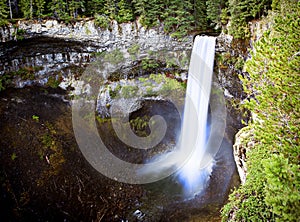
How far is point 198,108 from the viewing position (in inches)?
677

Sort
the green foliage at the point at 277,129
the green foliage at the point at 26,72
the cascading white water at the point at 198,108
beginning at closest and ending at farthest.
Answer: the green foliage at the point at 277,129 < the cascading white water at the point at 198,108 < the green foliage at the point at 26,72

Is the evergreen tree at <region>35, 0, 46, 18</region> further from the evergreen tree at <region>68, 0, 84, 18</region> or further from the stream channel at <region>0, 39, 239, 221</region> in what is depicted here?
the stream channel at <region>0, 39, 239, 221</region>

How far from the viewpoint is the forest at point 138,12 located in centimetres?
1661

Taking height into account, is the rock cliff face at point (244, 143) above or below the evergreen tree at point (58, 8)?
below

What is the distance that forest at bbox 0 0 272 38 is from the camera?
1661cm

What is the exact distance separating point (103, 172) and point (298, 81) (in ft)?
38.6

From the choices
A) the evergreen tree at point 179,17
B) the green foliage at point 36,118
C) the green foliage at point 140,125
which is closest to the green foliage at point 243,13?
the evergreen tree at point 179,17

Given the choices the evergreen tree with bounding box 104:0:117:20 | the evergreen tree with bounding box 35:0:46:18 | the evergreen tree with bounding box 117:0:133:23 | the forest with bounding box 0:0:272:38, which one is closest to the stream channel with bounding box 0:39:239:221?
the evergreen tree with bounding box 35:0:46:18

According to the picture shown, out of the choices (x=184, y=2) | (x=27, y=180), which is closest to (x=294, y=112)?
(x=27, y=180)

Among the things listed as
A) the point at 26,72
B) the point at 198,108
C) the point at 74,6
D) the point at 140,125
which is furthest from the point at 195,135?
the point at 26,72

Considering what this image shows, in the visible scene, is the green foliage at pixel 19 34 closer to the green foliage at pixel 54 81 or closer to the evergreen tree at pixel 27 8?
the evergreen tree at pixel 27 8

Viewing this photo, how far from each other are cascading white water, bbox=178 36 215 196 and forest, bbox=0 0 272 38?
2078mm

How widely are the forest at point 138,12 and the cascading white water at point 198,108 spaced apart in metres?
2.08

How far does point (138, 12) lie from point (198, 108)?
29.8 ft
